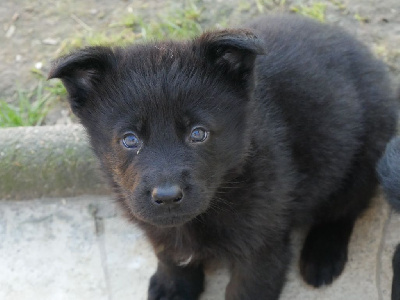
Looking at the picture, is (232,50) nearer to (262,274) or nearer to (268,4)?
(262,274)

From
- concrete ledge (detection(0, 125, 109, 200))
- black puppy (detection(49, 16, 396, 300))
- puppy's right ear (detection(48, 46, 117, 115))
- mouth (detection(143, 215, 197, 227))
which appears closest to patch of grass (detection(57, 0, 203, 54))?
concrete ledge (detection(0, 125, 109, 200))

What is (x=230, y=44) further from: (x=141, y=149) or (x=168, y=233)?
(x=168, y=233)

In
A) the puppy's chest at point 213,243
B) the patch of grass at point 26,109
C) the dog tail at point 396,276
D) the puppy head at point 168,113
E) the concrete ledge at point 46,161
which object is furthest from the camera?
the patch of grass at point 26,109

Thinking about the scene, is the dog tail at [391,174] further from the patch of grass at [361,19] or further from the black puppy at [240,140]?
the patch of grass at [361,19]

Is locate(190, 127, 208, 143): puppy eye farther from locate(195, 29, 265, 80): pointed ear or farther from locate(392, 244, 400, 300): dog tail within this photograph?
locate(392, 244, 400, 300): dog tail

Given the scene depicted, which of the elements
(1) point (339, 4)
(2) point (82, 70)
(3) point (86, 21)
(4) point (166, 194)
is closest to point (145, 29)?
(3) point (86, 21)

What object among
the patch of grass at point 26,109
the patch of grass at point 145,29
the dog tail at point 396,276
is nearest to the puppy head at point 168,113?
the dog tail at point 396,276
